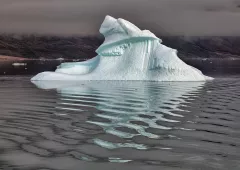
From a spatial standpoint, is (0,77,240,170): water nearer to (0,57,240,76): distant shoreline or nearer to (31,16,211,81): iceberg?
(31,16,211,81): iceberg

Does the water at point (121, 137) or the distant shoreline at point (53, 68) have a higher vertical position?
the distant shoreline at point (53, 68)

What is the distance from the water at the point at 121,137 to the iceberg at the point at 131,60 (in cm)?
1164

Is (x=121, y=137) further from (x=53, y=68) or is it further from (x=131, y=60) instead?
(x=53, y=68)

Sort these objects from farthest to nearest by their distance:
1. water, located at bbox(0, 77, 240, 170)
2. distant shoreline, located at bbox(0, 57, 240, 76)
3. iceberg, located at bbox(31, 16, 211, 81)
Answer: distant shoreline, located at bbox(0, 57, 240, 76) < iceberg, located at bbox(31, 16, 211, 81) < water, located at bbox(0, 77, 240, 170)

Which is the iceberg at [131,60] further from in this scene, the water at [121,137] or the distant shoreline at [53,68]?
the distant shoreline at [53,68]

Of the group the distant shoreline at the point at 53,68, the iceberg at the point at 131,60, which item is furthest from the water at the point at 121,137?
the distant shoreline at the point at 53,68

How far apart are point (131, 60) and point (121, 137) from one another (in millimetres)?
17306

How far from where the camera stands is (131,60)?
24.2 m

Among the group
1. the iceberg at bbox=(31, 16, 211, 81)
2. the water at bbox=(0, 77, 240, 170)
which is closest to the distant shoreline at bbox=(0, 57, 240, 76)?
the iceberg at bbox=(31, 16, 211, 81)

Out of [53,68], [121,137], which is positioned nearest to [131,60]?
[121,137]

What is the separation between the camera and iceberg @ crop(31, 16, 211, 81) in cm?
2325

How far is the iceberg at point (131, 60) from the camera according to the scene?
23250 millimetres

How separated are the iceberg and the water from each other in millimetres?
11639

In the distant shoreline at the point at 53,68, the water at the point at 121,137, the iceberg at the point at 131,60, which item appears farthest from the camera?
the distant shoreline at the point at 53,68
